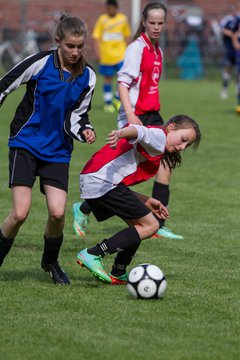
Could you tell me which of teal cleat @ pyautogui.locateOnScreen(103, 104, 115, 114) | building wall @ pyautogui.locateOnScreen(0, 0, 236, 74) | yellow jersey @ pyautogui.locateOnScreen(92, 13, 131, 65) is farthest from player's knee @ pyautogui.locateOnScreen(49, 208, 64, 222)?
building wall @ pyautogui.locateOnScreen(0, 0, 236, 74)

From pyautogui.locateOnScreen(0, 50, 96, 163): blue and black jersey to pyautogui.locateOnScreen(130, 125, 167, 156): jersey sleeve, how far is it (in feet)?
1.31

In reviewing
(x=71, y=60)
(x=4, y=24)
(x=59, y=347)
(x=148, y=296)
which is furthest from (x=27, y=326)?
(x=4, y=24)

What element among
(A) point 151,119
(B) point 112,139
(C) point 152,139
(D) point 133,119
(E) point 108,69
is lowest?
(E) point 108,69

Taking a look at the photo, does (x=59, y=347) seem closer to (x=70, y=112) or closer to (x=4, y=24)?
(x=70, y=112)

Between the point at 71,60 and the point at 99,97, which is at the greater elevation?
the point at 71,60

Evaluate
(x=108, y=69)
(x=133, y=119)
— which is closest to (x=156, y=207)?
(x=133, y=119)

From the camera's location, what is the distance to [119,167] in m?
5.95

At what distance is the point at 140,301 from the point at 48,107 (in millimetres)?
1392

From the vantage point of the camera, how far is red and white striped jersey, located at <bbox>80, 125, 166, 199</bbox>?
19.4 feet

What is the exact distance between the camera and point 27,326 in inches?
194

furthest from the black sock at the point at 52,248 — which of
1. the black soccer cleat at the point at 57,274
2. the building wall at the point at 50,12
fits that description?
the building wall at the point at 50,12

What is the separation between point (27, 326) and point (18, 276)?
136 cm

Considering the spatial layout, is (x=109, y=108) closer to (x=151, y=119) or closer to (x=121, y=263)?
(x=151, y=119)

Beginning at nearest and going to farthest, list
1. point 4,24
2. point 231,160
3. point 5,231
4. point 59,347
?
1. point 59,347
2. point 5,231
3. point 231,160
4. point 4,24
